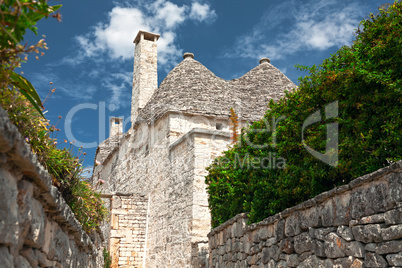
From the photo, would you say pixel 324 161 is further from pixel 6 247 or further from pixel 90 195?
pixel 6 247

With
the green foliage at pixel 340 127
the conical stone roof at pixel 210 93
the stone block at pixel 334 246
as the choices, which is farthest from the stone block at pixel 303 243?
the conical stone roof at pixel 210 93

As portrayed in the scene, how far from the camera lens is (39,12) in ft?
7.44

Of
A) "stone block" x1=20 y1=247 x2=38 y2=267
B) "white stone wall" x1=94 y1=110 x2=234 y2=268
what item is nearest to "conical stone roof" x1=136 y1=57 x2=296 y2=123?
"white stone wall" x1=94 y1=110 x2=234 y2=268

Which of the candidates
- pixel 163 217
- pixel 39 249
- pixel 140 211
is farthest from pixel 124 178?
pixel 39 249

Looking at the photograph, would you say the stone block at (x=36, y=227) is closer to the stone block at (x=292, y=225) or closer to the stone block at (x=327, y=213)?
the stone block at (x=327, y=213)

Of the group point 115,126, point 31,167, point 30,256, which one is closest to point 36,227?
point 30,256

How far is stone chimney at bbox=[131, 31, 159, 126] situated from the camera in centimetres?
1703

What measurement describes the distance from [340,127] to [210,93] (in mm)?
10220

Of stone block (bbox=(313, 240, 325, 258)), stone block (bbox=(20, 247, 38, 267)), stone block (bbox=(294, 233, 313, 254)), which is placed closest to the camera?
stone block (bbox=(20, 247, 38, 267))

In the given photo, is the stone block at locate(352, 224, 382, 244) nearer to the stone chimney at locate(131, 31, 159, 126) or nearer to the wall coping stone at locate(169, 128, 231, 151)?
the wall coping stone at locate(169, 128, 231, 151)

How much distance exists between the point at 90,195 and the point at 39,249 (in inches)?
105

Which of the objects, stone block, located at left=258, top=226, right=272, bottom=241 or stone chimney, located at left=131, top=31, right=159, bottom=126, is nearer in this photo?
stone block, located at left=258, top=226, right=272, bottom=241

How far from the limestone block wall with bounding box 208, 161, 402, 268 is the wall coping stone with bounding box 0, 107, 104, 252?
269 cm

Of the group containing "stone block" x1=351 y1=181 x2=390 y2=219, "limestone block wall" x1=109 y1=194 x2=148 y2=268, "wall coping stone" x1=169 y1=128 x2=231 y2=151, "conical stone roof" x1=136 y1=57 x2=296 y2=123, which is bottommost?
"limestone block wall" x1=109 y1=194 x2=148 y2=268
